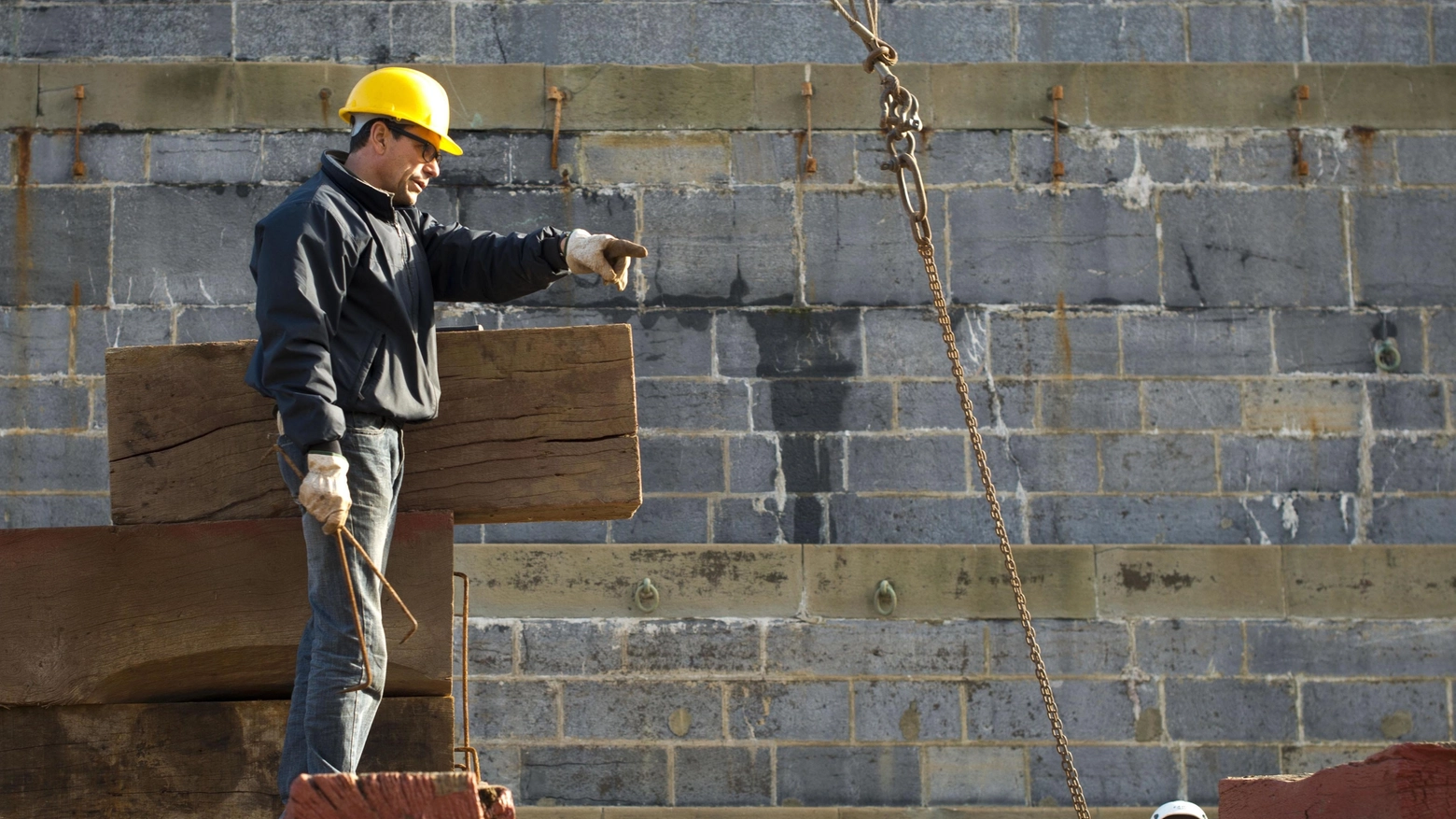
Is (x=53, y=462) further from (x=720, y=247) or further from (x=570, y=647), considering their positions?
(x=720, y=247)

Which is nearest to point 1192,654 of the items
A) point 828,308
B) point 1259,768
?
point 1259,768

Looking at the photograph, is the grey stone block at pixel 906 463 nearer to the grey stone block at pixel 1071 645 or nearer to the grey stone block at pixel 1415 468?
the grey stone block at pixel 1071 645

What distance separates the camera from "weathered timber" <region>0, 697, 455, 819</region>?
3846 mm

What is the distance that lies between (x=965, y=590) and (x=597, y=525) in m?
1.71

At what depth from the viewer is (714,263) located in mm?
7480

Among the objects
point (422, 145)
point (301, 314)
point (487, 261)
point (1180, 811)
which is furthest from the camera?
point (1180, 811)

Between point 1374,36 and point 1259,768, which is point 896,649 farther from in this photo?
point 1374,36

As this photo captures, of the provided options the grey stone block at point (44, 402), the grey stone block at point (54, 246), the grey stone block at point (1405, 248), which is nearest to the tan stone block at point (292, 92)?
the grey stone block at point (54, 246)

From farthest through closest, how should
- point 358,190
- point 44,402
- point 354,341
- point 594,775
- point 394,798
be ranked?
point 44,402, point 594,775, point 358,190, point 354,341, point 394,798

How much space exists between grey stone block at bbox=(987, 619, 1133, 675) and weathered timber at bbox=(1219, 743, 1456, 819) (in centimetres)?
408

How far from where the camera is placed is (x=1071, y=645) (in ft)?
23.7

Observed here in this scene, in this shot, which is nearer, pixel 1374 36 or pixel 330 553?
pixel 330 553

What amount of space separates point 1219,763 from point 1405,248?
2.61 meters

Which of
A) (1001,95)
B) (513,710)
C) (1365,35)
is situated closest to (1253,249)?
(1365,35)
